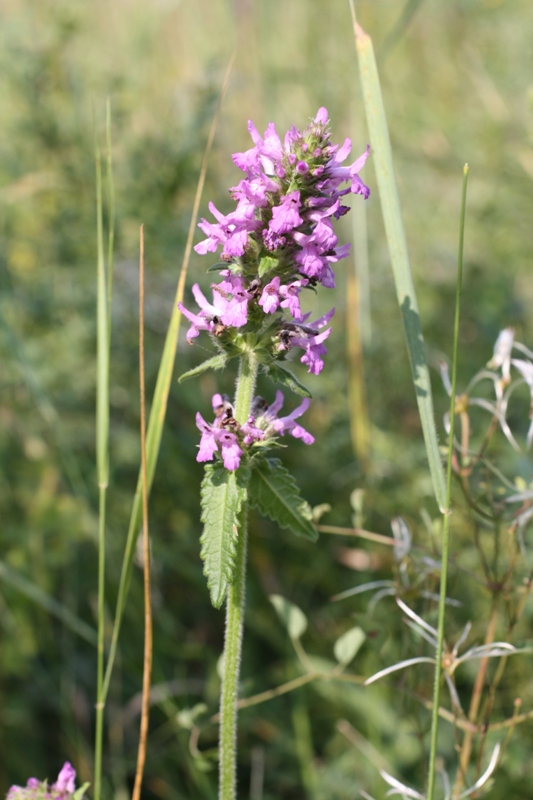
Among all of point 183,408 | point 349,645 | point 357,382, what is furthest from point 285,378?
point 183,408

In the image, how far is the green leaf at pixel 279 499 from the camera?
157 cm

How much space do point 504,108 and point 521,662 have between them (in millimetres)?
3650

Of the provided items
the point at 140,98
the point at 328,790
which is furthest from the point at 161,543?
the point at 140,98

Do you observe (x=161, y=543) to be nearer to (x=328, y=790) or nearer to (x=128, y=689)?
(x=128, y=689)

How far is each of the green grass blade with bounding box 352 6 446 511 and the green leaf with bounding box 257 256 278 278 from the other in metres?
0.46

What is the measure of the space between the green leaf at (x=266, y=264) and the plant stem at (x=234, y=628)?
0.68 ft

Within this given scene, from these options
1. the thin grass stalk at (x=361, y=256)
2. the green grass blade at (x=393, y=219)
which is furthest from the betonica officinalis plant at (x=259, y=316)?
the thin grass stalk at (x=361, y=256)

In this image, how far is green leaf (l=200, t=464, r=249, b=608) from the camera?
1378mm

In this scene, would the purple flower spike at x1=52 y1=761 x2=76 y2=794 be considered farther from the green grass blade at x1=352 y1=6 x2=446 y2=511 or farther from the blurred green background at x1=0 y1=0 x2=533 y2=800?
the green grass blade at x1=352 y1=6 x2=446 y2=511

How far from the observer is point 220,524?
1.42 metres

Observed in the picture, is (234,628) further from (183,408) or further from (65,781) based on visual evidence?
(183,408)

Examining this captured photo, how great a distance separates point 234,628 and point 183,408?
8.95 ft

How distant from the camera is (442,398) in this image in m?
4.21

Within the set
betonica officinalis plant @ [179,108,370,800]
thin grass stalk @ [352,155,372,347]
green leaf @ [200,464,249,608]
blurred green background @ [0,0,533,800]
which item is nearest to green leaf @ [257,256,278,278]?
betonica officinalis plant @ [179,108,370,800]
